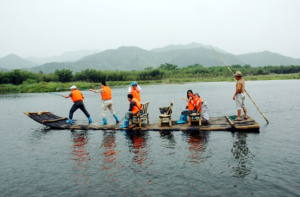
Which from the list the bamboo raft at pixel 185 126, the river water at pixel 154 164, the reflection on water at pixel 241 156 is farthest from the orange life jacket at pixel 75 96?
the reflection on water at pixel 241 156

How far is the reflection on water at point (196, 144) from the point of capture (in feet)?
25.3

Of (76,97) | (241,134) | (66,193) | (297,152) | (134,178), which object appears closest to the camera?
(66,193)

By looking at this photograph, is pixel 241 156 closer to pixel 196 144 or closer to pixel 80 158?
pixel 196 144

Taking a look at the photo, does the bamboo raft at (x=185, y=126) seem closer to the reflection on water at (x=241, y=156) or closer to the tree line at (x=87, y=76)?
the reflection on water at (x=241, y=156)

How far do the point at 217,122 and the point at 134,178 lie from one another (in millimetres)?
6137

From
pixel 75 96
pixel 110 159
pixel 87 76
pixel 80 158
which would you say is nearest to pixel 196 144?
pixel 110 159

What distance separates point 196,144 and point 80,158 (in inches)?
169

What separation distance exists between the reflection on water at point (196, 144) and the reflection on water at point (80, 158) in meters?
3.29

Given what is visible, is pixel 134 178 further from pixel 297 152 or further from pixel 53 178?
pixel 297 152

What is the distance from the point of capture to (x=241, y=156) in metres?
7.72

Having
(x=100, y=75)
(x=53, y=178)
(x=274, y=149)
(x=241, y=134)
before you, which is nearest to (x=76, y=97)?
(x=53, y=178)

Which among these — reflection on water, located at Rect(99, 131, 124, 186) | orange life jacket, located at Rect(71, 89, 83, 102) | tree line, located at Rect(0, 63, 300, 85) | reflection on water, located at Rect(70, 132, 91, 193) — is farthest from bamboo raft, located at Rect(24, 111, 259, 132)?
tree line, located at Rect(0, 63, 300, 85)

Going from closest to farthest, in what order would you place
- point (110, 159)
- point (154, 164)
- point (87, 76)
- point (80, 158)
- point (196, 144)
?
point (154, 164)
point (110, 159)
point (80, 158)
point (196, 144)
point (87, 76)

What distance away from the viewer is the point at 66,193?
19.5 ft
